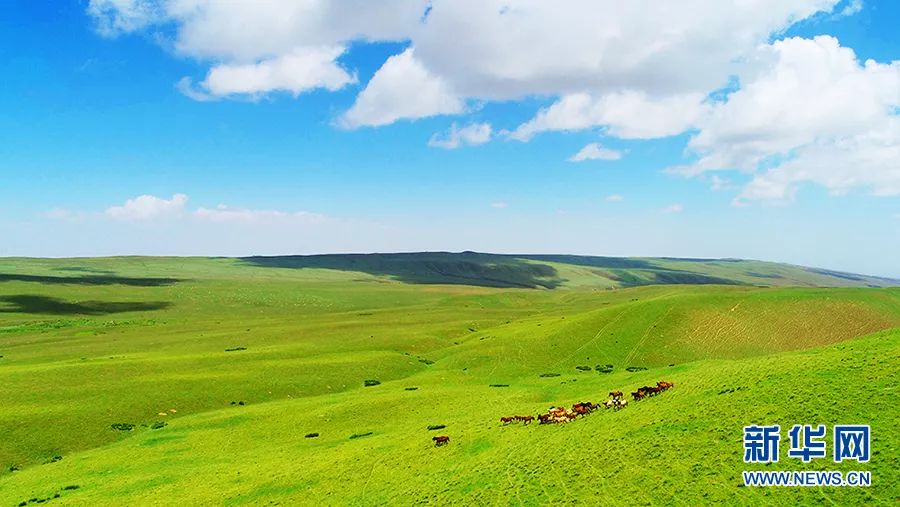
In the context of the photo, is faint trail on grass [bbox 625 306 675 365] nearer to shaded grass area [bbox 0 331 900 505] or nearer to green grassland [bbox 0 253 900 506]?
green grassland [bbox 0 253 900 506]

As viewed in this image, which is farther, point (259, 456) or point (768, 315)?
point (768, 315)

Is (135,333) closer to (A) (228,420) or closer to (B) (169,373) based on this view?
(B) (169,373)

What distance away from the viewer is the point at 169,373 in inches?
2788

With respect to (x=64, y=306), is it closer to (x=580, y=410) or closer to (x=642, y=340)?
(x=642, y=340)

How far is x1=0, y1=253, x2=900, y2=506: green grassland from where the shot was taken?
24203 mm

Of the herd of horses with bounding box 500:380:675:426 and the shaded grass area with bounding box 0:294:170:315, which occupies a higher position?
the herd of horses with bounding box 500:380:675:426

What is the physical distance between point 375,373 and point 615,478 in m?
55.6

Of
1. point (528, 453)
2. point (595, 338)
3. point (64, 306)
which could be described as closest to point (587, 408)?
point (528, 453)

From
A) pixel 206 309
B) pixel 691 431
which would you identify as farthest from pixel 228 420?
pixel 206 309

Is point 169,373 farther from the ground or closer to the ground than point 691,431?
A: closer to the ground

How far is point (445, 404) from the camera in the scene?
5191 cm

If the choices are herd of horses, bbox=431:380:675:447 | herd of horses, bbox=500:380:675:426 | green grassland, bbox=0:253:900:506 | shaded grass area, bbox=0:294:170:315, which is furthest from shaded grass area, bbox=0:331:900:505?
shaded grass area, bbox=0:294:170:315

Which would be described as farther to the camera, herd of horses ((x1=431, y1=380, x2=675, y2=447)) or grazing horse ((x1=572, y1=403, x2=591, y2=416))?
grazing horse ((x1=572, y1=403, x2=591, y2=416))

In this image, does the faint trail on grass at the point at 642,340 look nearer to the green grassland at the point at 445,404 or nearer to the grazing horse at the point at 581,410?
the green grassland at the point at 445,404
